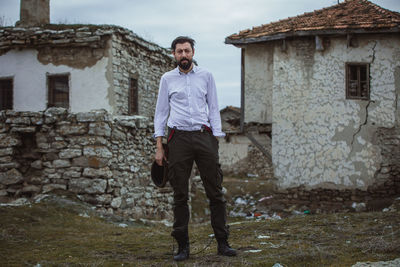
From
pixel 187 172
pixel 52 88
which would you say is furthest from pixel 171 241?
pixel 52 88

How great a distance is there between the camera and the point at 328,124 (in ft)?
37.9

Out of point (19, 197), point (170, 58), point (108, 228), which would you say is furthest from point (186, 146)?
point (170, 58)

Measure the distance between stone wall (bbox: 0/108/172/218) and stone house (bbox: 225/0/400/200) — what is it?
537 cm

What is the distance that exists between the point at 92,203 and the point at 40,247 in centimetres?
338

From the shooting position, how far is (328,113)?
11.6 meters

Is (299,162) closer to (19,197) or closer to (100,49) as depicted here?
(100,49)

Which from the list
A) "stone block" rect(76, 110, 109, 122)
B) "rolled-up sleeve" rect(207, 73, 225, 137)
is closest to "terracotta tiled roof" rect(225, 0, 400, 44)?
"stone block" rect(76, 110, 109, 122)

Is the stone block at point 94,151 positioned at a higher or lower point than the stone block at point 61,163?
higher

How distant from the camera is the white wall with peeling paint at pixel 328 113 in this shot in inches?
444

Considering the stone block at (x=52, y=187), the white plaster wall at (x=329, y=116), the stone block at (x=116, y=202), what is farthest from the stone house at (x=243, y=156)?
the stone block at (x=52, y=187)

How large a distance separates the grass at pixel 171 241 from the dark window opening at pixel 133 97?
5.05m

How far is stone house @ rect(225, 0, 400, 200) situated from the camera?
1120 cm

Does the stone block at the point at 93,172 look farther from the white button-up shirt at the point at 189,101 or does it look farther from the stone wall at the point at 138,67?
the white button-up shirt at the point at 189,101

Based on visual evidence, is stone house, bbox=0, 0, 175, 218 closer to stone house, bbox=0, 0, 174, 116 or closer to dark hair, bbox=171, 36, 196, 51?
stone house, bbox=0, 0, 174, 116
